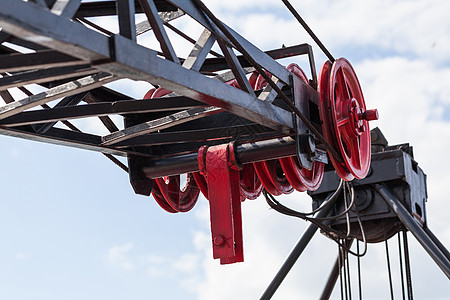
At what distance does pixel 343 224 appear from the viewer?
38.9 feet

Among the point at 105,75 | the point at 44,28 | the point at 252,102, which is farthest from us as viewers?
the point at 252,102

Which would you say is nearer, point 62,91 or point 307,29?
point 62,91

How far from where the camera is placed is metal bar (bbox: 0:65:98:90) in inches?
219

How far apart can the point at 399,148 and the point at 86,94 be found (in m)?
5.88

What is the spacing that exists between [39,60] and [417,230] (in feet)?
23.1

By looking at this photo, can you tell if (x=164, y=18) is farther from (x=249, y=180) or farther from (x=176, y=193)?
(x=176, y=193)

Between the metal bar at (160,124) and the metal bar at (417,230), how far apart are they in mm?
4886

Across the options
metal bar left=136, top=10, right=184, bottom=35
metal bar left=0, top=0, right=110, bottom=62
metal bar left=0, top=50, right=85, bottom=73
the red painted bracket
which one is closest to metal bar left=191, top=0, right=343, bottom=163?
A: metal bar left=136, top=10, right=184, bottom=35

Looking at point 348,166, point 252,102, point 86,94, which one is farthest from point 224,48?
point 348,166

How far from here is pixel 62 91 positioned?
5.94m

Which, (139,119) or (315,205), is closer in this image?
(139,119)

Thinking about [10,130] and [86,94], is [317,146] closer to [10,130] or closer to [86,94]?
[86,94]

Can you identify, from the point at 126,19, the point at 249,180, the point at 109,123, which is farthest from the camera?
the point at 249,180

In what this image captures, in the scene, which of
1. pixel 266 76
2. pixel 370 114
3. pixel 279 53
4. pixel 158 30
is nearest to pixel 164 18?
pixel 266 76
